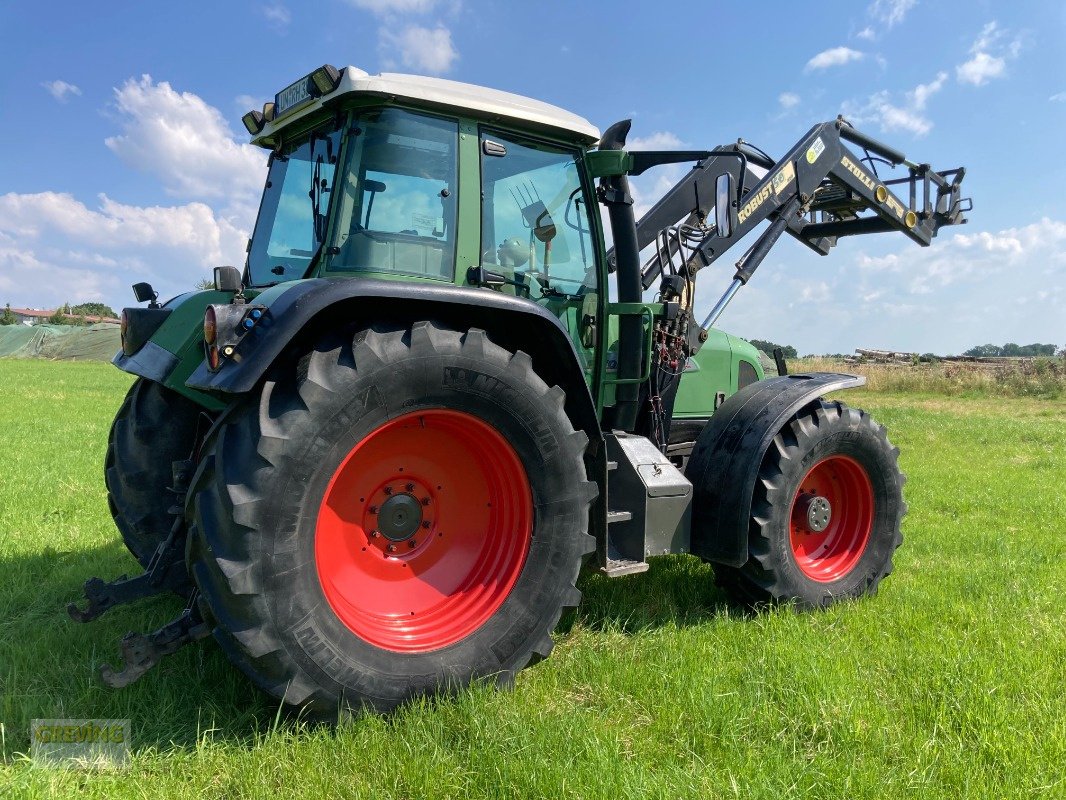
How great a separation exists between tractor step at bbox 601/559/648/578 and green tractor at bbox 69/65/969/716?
0.04 feet

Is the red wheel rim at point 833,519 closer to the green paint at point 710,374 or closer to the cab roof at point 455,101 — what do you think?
the green paint at point 710,374

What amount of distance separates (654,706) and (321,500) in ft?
4.93

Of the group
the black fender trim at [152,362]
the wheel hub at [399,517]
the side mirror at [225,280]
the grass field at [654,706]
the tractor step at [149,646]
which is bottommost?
the grass field at [654,706]

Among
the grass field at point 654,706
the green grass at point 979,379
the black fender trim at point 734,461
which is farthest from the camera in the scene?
the green grass at point 979,379

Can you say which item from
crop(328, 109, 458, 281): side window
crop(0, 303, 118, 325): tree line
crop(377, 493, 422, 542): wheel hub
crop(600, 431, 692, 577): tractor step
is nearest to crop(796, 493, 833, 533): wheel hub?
crop(600, 431, 692, 577): tractor step

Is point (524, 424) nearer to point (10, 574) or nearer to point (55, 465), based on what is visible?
point (10, 574)

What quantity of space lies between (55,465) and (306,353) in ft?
21.9

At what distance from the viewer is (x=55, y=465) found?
787 cm

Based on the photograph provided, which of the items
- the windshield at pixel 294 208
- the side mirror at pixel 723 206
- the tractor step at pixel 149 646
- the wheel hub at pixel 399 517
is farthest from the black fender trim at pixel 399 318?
the side mirror at pixel 723 206

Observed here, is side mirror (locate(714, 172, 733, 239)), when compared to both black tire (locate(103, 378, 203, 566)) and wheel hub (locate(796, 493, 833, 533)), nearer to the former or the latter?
wheel hub (locate(796, 493, 833, 533))

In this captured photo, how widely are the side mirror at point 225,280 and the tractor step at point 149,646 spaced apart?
1.47m

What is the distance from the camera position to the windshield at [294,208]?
10.8 ft

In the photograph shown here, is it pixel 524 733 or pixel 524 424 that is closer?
pixel 524 733

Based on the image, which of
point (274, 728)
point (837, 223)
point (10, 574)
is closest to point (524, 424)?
point (274, 728)
